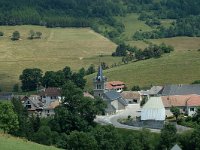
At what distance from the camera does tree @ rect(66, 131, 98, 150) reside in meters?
55.4

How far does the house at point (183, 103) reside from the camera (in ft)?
254

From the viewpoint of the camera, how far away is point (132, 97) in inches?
3711

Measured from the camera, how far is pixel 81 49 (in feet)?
480

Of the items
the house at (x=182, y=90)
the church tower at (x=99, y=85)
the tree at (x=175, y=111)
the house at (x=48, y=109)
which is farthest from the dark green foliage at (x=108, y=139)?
the church tower at (x=99, y=85)

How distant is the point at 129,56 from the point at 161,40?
86.8 ft

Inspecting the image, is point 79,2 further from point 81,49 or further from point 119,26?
point 81,49

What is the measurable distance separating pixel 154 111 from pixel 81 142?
65.0ft

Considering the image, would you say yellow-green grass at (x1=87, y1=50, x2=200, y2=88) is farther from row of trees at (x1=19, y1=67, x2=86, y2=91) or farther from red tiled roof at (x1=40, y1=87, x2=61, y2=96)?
red tiled roof at (x1=40, y1=87, x2=61, y2=96)

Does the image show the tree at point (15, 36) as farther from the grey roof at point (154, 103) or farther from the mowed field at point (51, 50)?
the grey roof at point (154, 103)

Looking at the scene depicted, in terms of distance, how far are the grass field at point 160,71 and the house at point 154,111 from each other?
2860 cm

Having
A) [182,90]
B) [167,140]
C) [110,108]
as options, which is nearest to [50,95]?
[110,108]

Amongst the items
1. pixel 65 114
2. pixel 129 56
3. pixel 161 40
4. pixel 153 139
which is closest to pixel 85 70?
pixel 129 56

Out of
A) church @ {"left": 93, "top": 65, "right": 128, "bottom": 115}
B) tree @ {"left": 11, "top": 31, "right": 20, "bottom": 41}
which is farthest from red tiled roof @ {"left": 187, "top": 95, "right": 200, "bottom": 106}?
tree @ {"left": 11, "top": 31, "right": 20, "bottom": 41}

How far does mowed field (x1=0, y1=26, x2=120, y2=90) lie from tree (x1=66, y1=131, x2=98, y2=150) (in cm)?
5930
